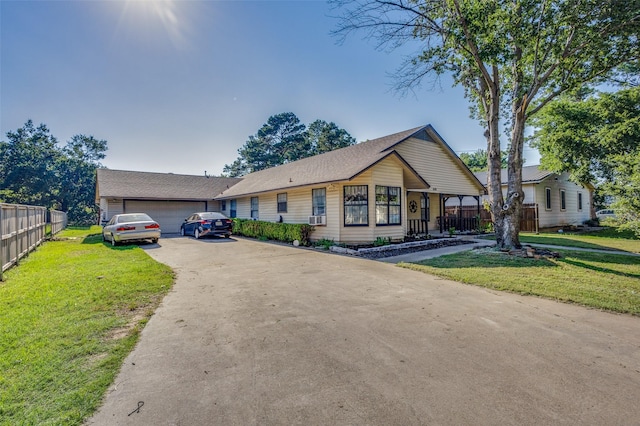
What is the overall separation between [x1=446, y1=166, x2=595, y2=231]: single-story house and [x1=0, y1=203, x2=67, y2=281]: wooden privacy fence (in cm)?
2455

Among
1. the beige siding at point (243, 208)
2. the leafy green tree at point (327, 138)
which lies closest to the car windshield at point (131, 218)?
the beige siding at point (243, 208)

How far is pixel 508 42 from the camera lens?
343 inches

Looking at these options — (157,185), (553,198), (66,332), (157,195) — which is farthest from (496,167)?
(157,185)

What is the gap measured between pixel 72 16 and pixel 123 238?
26.5 ft

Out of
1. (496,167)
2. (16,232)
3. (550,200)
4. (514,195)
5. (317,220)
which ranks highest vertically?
(496,167)

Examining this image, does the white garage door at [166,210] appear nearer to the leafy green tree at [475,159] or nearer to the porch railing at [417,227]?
the porch railing at [417,227]

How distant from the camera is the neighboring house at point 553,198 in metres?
Result: 19.8

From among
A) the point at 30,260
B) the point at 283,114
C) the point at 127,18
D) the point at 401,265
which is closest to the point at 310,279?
A: the point at 401,265

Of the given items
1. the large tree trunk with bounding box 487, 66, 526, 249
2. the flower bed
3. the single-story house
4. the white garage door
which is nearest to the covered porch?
the flower bed

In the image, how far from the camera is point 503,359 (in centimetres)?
313

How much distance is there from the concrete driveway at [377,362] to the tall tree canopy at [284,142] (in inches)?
1606

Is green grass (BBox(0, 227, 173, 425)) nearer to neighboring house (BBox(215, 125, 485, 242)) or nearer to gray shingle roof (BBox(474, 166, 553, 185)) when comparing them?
neighboring house (BBox(215, 125, 485, 242))

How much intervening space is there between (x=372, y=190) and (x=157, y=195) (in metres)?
16.0

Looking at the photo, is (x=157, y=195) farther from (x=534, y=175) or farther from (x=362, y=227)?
(x=534, y=175)
